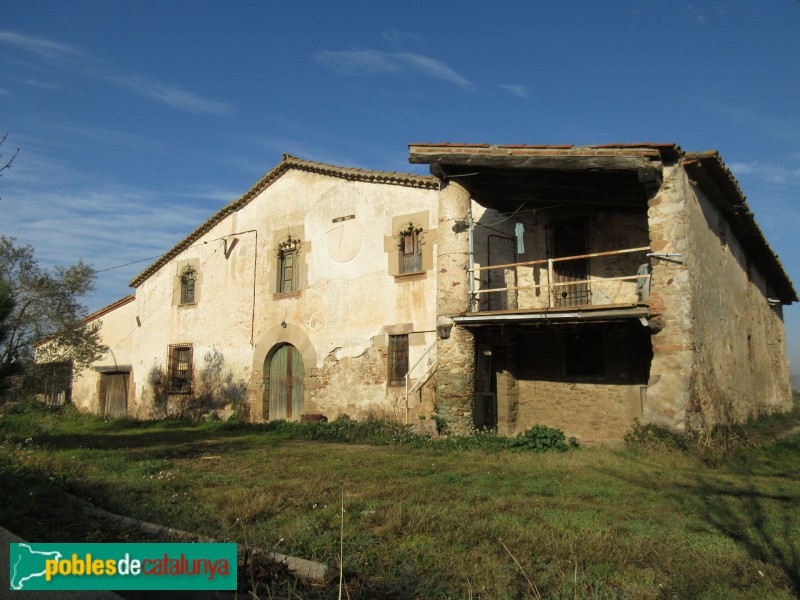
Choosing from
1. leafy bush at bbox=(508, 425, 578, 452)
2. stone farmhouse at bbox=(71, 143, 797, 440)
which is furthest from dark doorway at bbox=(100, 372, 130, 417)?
leafy bush at bbox=(508, 425, 578, 452)

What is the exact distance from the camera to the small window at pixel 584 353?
42.3ft

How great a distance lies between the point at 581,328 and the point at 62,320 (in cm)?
1606

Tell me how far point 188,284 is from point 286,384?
19.6ft

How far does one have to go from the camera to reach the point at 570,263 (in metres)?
13.9

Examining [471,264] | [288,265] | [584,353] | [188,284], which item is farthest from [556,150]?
[188,284]

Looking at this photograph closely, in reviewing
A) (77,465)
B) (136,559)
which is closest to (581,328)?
(77,465)

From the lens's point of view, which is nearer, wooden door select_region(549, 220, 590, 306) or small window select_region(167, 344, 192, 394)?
wooden door select_region(549, 220, 590, 306)

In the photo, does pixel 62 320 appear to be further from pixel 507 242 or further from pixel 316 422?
pixel 507 242

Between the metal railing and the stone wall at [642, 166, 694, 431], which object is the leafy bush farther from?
the metal railing

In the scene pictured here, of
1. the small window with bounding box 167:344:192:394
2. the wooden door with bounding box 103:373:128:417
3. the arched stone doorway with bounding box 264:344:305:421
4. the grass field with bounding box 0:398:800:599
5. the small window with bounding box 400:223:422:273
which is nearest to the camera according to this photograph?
the grass field with bounding box 0:398:800:599

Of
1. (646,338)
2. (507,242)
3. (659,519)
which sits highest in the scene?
(507,242)

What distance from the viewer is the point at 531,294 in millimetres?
13953

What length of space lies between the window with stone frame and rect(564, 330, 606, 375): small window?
7.92 meters

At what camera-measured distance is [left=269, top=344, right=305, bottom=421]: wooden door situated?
1655 cm
